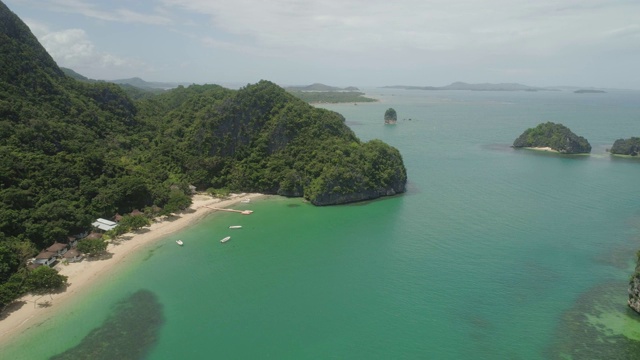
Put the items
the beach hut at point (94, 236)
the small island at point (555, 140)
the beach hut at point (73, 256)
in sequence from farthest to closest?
the small island at point (555, 140) → the beach hut at point (94, 236) → the beach hut at point (73, 256)

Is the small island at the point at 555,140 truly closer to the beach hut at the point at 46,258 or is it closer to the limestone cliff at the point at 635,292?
the limestone cliff at the point at 635,292

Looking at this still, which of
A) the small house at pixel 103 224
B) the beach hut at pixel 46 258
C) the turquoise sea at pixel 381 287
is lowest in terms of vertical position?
the turquoise sea at pixel 381 287

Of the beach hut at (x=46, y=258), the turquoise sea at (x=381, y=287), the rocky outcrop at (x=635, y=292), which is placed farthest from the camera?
the beach hut at (x=46, y=258)

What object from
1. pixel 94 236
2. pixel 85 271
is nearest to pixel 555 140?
pixel 94 236

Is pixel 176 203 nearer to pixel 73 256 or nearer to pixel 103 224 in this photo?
pixel 103 224

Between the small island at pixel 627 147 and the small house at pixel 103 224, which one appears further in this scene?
the small island at pixel 627 147

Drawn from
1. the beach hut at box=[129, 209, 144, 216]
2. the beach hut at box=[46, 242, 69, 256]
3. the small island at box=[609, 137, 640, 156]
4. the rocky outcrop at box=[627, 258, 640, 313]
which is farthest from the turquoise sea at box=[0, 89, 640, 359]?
the small island at box=[609, 137, 640, 156]

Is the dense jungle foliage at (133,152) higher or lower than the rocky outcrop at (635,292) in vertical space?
higher

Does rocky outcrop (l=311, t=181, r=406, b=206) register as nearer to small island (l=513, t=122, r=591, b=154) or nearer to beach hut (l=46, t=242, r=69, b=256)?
beach hut (l=46, t=242, r=69, b=256)

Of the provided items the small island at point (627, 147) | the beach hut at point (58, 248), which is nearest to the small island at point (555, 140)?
the small island at point (627, 147)
